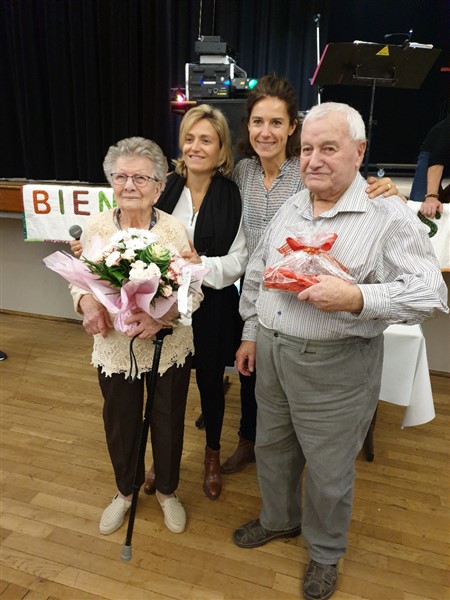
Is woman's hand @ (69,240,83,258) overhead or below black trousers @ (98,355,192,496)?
overhead

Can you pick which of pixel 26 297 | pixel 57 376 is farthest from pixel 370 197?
pixel 26 297

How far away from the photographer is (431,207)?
253 centimetres

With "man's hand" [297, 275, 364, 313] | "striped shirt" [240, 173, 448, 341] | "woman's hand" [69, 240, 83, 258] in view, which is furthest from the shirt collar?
"woman's hand" [69, 240, 83, 258]

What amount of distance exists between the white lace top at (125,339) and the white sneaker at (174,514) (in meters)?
0.63

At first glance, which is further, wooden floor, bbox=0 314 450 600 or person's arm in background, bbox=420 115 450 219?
person's arm in background, bbox=420 115 450 219

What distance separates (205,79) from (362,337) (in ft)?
7.35

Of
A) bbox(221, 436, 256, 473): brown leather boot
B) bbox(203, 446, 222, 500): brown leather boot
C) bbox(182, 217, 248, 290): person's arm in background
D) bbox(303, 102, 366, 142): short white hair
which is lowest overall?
bbox(221, 436, 256, 473): brown leather boot

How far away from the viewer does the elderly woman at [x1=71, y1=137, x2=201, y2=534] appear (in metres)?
1.42

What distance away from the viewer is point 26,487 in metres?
1.99

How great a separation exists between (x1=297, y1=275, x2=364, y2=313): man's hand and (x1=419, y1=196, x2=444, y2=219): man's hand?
174cm

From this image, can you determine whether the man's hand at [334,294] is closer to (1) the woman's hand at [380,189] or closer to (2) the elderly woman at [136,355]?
(1) the woman's hand at [380,189]

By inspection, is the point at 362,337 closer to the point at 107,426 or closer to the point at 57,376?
the point at 107,426

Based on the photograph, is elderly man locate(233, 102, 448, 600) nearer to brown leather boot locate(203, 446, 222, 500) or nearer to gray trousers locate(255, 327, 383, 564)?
gray trousers locate(255, 327, 383, 564)

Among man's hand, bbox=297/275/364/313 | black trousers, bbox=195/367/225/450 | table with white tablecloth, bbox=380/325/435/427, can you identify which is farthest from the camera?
table with white tablecloth, bbox=380/325/435/427
